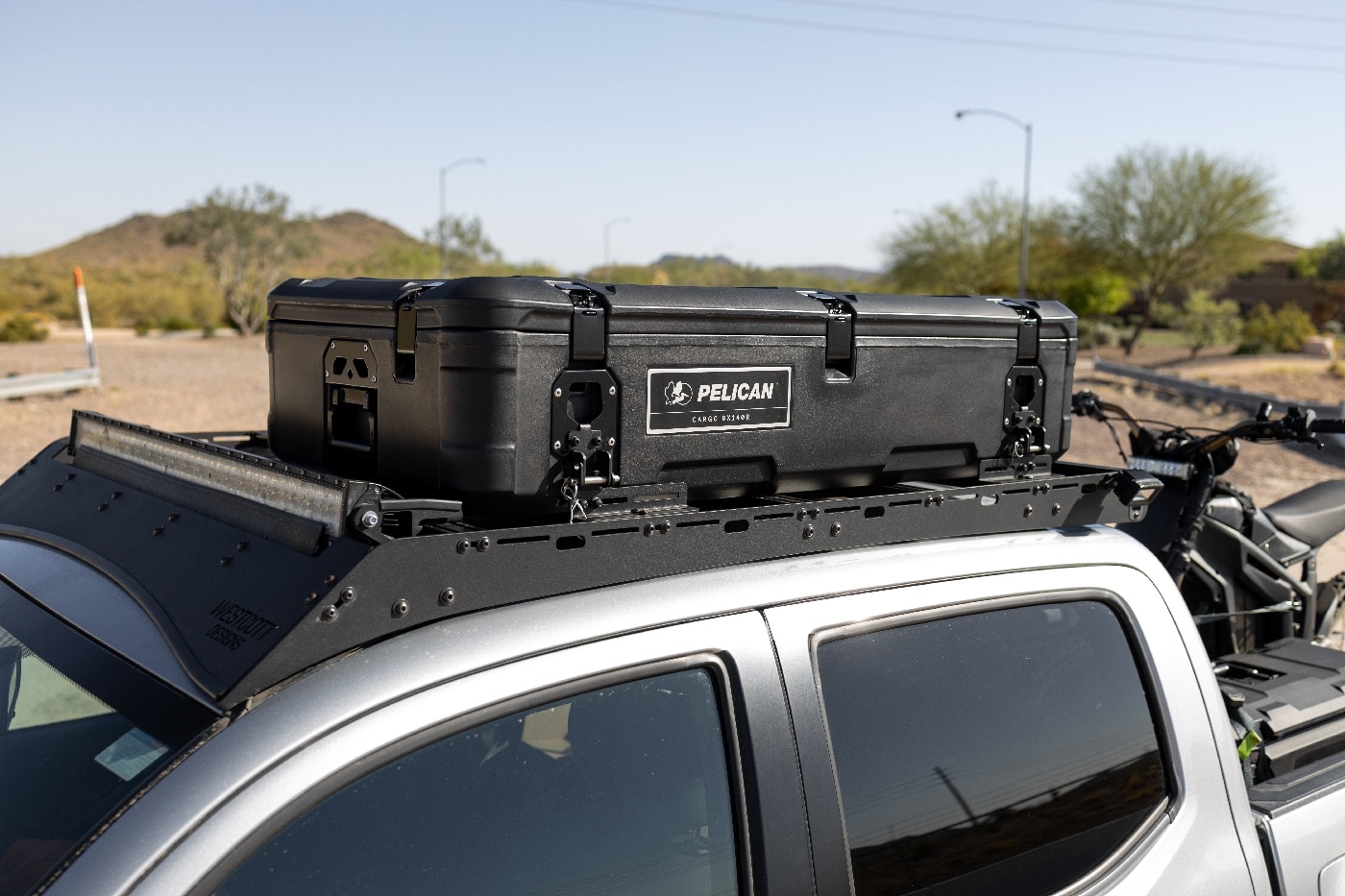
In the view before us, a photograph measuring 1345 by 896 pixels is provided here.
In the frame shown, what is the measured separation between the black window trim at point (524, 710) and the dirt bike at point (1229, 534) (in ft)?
8.27

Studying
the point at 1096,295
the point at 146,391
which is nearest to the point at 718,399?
the point at 146,391

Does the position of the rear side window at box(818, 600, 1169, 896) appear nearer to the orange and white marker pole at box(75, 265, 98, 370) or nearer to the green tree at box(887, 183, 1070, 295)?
the orange and white marker pole at box(75, 265, 98, 370)

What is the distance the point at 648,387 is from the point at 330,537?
62cm

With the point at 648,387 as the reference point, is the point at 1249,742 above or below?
below

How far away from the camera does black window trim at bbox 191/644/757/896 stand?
4.17 feet

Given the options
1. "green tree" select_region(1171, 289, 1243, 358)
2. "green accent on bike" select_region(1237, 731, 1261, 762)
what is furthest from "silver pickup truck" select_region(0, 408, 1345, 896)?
"green tree" select_region(1171, 289, 1243, 358)

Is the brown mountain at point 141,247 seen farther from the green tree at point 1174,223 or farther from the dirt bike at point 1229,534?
the dirt bike at point 1229,534

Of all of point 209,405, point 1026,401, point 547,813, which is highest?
point 1026,401

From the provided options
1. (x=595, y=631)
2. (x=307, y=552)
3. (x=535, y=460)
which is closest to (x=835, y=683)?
(x=595, y=631)

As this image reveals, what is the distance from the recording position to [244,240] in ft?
175

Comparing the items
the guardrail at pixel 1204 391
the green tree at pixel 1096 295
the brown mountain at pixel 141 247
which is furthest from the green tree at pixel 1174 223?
the brown mountain at pixel 141 247

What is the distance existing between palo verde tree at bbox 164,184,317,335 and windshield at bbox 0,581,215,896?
53.7 metres

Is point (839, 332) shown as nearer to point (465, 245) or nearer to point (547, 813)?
point (547, 813)

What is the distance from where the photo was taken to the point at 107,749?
158cm
